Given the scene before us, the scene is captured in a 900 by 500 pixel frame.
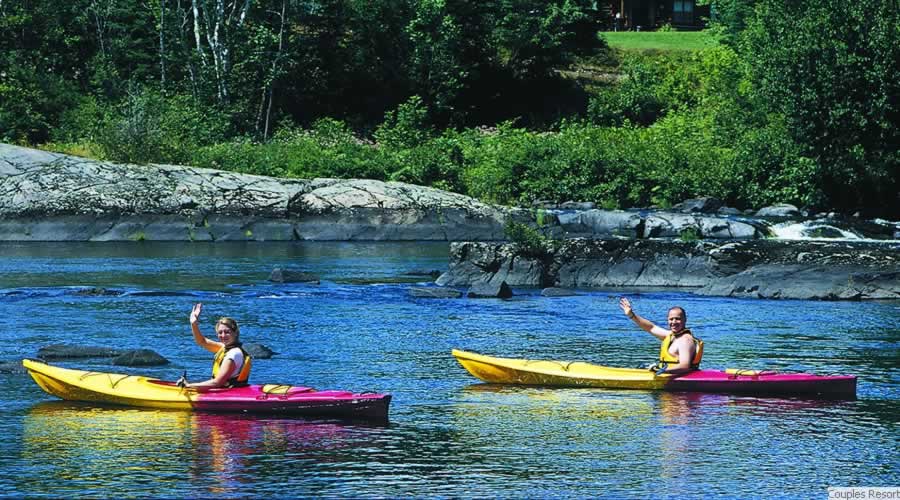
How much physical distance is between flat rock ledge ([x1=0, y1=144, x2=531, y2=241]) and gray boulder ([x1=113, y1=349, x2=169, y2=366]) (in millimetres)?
21979

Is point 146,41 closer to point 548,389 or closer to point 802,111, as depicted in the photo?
point 802,111

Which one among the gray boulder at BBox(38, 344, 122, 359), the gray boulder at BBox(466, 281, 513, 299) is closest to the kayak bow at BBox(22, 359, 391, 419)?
the gray boulder at BBox(38, 344, 122, 359)

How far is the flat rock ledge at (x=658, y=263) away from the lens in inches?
1119

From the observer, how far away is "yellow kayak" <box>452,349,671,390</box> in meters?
17.6

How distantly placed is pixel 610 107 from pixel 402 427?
155 ft

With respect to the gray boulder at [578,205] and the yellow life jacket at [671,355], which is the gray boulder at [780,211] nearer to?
the gray boulder at [578,205]

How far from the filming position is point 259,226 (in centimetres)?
4144

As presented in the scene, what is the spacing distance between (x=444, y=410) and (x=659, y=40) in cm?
6027

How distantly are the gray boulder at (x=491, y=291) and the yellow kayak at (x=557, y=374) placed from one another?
9526 millimetres

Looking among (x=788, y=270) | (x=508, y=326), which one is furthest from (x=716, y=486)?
(x=788, y=270)

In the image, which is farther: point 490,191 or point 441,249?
point 490,191

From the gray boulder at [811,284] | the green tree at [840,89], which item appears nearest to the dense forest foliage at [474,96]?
the green tree at [840,89]

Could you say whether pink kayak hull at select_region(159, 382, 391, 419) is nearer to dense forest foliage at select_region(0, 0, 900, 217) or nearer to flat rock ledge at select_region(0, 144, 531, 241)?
flat rock ledge at select_region(0, 144, 531, 241)

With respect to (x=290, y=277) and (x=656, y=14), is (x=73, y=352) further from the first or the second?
(x=656, y=14)
